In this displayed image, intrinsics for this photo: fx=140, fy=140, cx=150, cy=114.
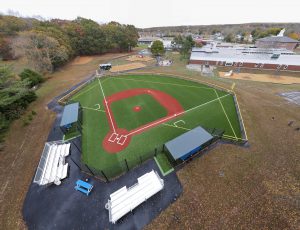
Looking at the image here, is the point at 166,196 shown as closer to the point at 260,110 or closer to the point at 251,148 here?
the point at 251,148

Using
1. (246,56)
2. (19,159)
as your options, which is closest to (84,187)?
(19,159)

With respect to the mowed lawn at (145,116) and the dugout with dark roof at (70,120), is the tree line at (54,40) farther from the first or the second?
the dugout with dark roof at (70,120)

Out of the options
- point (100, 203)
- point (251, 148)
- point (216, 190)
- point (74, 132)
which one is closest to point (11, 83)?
point (74, 132)

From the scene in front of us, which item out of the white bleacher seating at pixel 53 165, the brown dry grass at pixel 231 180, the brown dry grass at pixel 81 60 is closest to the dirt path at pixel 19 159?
the brown dry grass at pixel 231 180

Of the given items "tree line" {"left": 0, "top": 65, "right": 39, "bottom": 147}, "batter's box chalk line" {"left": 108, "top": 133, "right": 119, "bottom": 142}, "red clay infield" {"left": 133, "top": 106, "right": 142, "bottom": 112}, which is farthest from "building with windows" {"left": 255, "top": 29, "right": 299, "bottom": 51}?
"tree line" {"left": 0, "top": 65, "right": 39, "bottom": 147}

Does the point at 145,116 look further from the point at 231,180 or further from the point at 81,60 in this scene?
the point at 81,60

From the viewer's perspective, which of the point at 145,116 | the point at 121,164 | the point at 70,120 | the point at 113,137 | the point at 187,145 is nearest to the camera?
the point at 187,145
